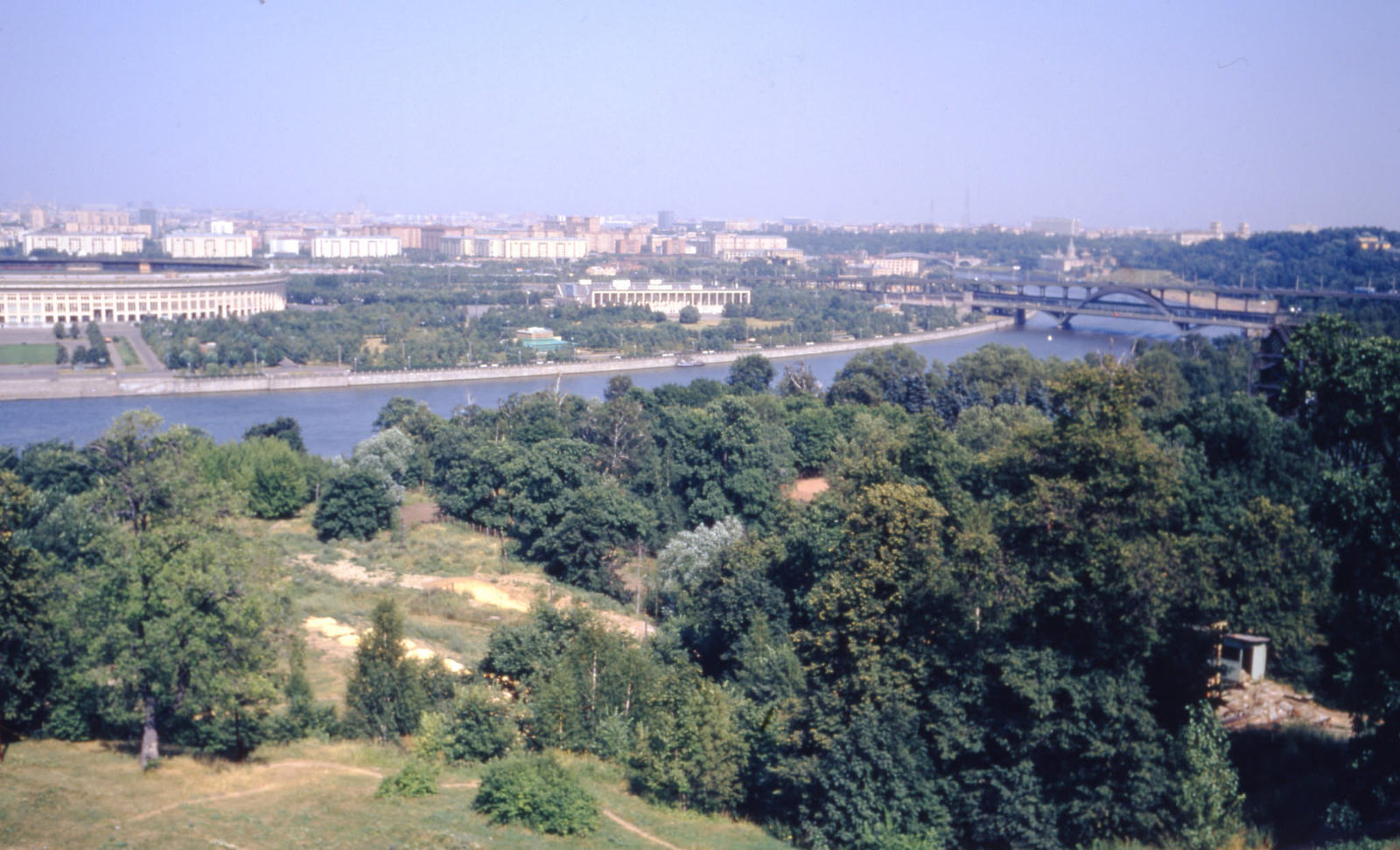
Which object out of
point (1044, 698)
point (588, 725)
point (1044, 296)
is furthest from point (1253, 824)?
point (1044, 296)

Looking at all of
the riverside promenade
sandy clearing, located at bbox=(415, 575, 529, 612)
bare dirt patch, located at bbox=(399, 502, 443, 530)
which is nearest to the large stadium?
the riverside promenade

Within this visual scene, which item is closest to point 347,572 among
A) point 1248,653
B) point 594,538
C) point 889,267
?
point 594,538

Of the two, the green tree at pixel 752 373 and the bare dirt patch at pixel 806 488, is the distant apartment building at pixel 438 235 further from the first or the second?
the bare dirt patch at pixel 806 488

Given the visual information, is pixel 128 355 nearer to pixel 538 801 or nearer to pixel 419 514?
pixel 419 514

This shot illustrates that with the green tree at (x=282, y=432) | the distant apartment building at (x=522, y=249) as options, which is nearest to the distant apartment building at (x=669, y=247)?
the distant apartment building at (x=522, y=249)

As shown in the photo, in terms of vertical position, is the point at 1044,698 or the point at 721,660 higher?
the point at 1044,698

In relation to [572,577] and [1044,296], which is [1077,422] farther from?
[1044,296]

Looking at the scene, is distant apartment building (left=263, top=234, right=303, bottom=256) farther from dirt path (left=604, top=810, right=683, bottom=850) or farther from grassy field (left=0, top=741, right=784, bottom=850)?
dirt path (left=604, top=810, right=683, bottom=850)

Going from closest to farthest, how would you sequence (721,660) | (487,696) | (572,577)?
(487,696)
(721,660)
(572,577)
